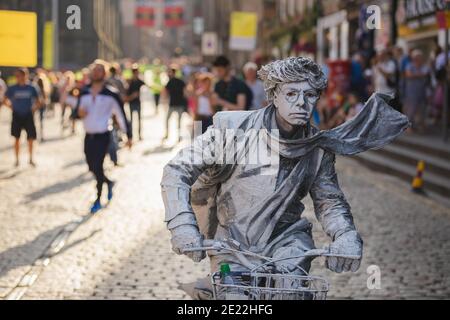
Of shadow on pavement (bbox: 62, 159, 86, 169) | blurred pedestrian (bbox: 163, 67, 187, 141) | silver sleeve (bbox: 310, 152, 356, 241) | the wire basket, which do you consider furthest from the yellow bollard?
the wire basket

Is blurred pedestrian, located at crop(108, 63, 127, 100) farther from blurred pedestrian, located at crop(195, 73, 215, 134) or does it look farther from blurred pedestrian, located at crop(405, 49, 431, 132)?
blurred pedestrian, located at crop(405, 49, 431, 132)

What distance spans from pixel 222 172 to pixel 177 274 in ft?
15.3

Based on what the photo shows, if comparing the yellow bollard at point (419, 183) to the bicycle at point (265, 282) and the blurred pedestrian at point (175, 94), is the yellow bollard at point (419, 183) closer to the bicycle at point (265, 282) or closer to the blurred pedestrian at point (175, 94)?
the blurred pedestrian at point (175, 94)

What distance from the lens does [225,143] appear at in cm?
421

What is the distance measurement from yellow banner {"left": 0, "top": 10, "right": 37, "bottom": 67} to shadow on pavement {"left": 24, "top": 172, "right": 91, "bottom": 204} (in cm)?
191

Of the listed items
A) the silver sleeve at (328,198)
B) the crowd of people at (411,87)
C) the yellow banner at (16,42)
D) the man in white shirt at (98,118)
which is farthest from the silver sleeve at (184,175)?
the crowd of people at (411,87)

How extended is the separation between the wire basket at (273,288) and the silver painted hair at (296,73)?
0.80 metres

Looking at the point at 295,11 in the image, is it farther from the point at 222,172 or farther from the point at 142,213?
the point at 222,172

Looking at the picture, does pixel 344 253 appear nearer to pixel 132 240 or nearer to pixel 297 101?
pixel 297 101

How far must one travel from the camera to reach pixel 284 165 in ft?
13.8

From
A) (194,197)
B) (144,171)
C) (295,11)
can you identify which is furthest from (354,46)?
(194,197)

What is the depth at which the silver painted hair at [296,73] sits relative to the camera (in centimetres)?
404

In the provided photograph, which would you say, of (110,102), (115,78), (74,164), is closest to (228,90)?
(110,102)

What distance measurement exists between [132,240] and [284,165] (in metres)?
6.56
